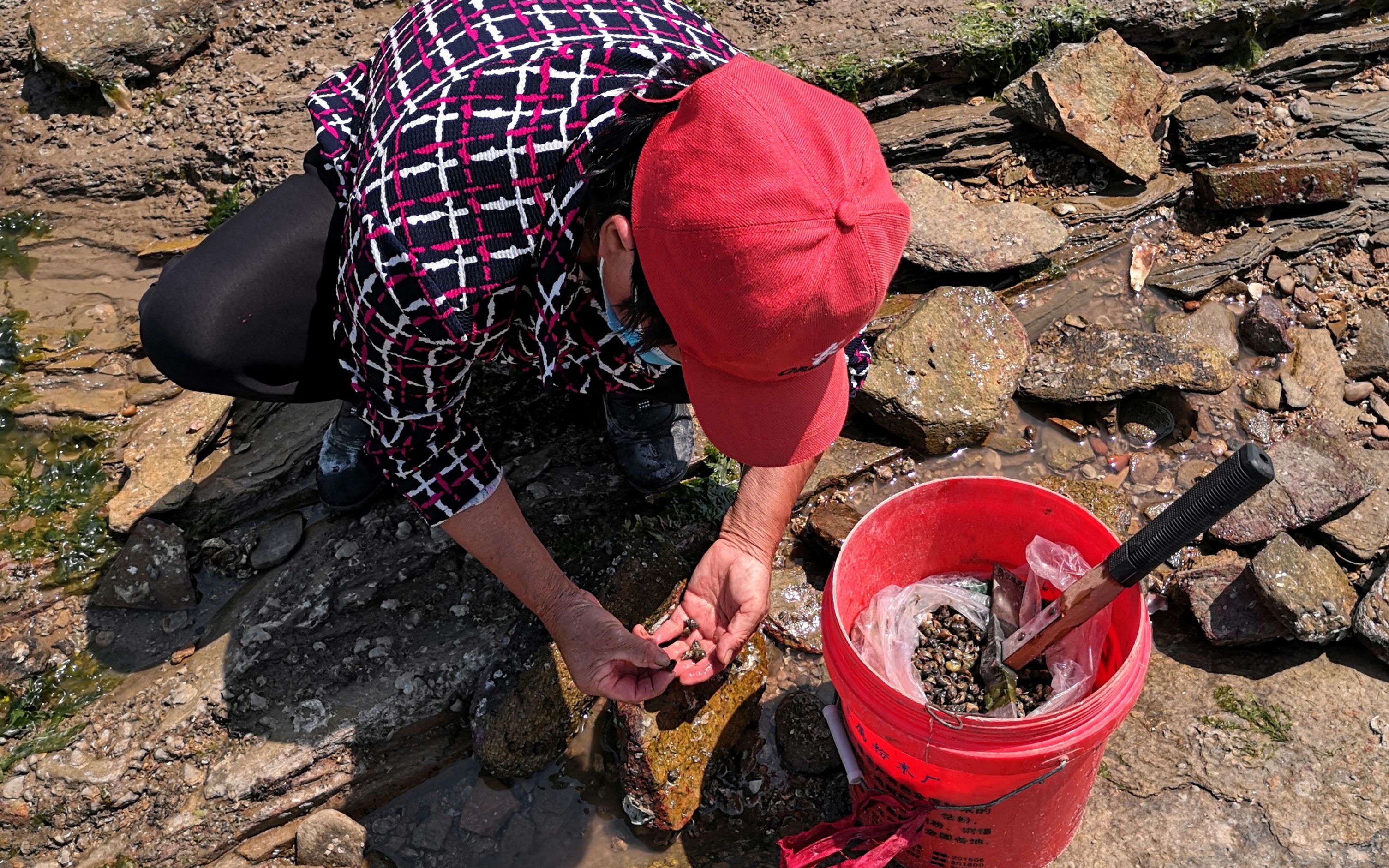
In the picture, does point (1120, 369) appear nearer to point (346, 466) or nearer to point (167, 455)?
point (346, 466)

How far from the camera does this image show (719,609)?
7.86 feet

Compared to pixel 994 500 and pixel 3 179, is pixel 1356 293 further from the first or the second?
pixel 3 179

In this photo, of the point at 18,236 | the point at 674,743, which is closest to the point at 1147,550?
the point at 674,743

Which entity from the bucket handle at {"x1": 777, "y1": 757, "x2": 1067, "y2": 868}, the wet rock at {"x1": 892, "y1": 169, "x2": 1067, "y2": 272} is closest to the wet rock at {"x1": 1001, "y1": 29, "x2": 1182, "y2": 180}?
the wet rock at {"x1": 892, "y1": 169, "x2": 1067, "y2": 272}

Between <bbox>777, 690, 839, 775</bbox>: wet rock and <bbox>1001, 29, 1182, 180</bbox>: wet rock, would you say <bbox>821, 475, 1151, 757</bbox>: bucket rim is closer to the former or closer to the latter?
<bbox>777, 690, 839, 775</bbox>: wet rock

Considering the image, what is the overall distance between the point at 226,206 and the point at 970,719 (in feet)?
10.7

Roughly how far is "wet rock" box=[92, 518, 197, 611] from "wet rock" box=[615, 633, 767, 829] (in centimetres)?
135

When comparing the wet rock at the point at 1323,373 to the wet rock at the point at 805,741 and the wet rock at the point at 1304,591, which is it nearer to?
the wet rock at the point at 1304,591

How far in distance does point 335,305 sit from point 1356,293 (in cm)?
357

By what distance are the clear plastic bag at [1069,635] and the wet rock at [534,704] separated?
1060 mm

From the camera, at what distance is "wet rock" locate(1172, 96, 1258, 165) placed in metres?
3.64

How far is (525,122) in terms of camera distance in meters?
1.68

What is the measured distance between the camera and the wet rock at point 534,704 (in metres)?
2.49

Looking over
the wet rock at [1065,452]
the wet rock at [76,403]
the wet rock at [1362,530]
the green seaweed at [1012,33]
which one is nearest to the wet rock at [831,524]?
the wet rock at [1065,452]
